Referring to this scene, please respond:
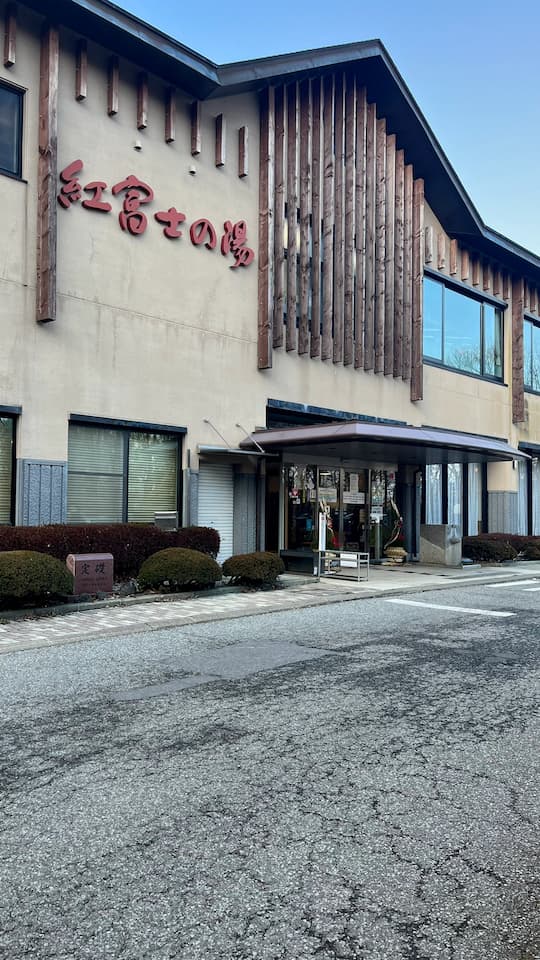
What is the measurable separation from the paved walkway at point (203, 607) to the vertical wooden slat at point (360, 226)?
643 cm

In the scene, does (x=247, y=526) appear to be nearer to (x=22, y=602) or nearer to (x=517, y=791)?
(x=22, y=602)

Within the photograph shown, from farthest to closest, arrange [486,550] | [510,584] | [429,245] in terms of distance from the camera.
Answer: [429,245] < [486,550] < [510,584]

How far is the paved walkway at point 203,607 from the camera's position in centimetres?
968

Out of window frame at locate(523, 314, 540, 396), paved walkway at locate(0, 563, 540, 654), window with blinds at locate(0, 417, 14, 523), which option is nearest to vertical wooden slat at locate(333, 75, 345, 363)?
paved walkway at locate(0, 563, 540, 654)

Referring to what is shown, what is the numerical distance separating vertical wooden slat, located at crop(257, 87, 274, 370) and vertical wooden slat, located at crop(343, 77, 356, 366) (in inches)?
117

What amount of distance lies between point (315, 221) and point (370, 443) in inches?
259

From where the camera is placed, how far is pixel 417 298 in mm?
22328

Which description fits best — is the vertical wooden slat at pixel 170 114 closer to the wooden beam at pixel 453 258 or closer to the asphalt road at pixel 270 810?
the wooden beam at pixel 453 258

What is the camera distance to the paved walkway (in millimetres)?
9680

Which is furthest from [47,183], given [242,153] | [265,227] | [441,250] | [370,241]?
[441,250]

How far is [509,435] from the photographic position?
27766mm

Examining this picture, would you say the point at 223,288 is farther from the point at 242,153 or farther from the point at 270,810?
the point at 270,810

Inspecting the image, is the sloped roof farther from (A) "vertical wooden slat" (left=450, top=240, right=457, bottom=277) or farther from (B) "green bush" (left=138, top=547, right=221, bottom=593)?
(B) "green bush" (left=138, top=547, right=221, bottom=593)

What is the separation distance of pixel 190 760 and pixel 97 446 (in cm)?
1042
